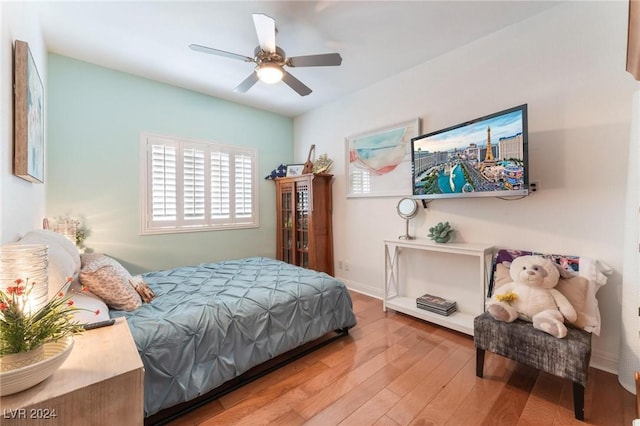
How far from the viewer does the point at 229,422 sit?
151 cm

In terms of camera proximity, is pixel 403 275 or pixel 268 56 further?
pixel 403 275

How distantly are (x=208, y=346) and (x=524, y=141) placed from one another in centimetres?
262

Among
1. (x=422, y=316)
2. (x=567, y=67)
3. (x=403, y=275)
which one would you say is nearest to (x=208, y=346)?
(x=422, y=316)

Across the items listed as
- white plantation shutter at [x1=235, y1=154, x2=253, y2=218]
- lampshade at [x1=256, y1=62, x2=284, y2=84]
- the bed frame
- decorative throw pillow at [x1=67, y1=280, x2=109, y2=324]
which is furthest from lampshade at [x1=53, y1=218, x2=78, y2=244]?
lampshade at [x1=256, y1=62, x2=284, y2=84]

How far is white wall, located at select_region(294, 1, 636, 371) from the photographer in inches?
74.9

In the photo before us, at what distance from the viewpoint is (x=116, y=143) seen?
303cm

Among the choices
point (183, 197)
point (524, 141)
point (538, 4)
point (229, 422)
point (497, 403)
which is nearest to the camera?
point (229, 422)

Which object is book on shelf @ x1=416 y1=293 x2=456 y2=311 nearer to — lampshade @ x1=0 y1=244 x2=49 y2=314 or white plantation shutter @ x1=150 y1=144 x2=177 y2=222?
lampshade @ x1=0 y1=244 x2=49 y2=314

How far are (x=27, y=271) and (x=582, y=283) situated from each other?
2.98 metres

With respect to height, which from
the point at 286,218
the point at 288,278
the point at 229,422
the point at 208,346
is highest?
the point at 286,218

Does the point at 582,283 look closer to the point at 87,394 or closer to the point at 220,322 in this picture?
the point at 220,322

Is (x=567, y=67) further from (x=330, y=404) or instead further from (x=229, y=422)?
(x=229, y=422)

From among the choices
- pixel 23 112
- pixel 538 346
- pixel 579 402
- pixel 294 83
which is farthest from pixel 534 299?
pixel 23 112

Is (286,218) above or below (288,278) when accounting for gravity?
above
